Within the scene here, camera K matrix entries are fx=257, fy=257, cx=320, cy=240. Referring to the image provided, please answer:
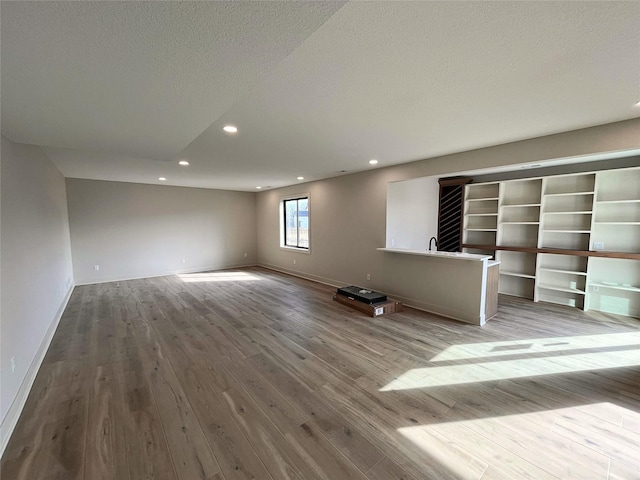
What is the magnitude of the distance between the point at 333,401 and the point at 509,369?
1.77 meters

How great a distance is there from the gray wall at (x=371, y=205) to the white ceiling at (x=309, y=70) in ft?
0.72

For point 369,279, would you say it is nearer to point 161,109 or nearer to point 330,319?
point 330,319

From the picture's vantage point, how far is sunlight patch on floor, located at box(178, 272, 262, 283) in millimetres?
6285

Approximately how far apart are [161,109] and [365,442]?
2.64 meters

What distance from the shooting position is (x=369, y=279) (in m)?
5.00

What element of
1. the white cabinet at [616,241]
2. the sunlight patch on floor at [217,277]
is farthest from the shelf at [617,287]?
the sunlight patch on floor at [217,277]

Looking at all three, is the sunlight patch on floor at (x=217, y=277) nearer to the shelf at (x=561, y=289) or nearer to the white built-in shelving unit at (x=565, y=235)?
the white built-in shelving unit at (x=565, y=235)

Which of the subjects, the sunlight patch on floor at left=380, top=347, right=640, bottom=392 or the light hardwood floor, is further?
the sunlight patch on floor at left=380, top=347, right=640, bottom=392

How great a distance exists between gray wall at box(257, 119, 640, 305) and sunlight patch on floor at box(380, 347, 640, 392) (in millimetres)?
1840

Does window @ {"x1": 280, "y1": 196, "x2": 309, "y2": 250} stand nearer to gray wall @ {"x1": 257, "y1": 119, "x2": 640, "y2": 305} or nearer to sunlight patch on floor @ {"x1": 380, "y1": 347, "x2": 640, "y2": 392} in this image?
gray wall @ {"x1": 257, "y1": 119, "x2": 640, "y2": 305}

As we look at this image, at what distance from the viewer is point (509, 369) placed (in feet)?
8.09

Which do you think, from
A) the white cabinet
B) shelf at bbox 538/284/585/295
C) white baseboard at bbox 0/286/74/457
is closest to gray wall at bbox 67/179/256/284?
white baseboard at bbox 0/286/74/457

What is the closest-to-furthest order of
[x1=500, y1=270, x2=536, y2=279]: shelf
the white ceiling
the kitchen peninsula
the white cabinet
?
the white ceiling < the kitchen peninsula < the white cabinet < [x1=500, y1=270, x2=536, y2=279]: shelf

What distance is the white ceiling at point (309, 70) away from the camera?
1052 mm
